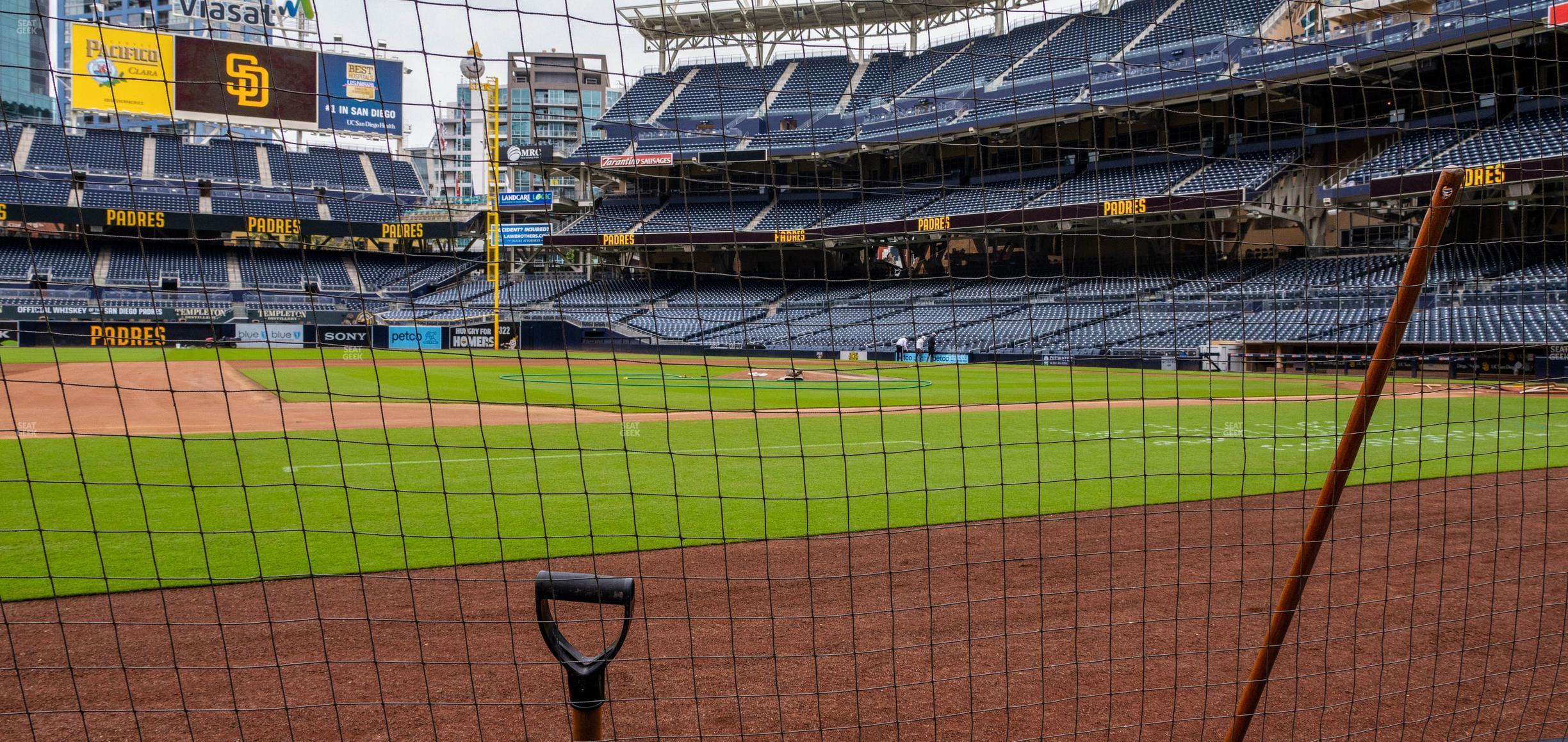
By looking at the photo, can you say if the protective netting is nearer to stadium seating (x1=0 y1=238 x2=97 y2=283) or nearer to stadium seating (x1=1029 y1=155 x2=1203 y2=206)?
stadium seating (x1=1029 y1=155 x2=1203 y2=206)

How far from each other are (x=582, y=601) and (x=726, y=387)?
56.0 ft

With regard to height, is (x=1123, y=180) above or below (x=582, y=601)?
above

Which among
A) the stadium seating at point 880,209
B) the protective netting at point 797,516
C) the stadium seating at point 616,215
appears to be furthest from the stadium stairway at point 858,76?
the protective netting at point 797,516

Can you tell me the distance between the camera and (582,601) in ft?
8.73

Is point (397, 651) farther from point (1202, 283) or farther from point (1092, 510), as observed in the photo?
point (1202, 283)

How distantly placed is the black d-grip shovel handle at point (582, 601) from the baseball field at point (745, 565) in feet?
4.95

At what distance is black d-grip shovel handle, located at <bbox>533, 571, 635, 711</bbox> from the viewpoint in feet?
8.33

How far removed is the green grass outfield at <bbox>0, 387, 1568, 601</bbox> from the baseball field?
0.06 meters

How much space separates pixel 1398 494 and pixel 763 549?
6.42 meters

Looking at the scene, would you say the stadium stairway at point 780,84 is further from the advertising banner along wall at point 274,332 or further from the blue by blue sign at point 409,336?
the advertising banner along wall at point 274,332

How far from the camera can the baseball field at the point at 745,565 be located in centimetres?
441

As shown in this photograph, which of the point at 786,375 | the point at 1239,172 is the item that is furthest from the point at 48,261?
the point at 1239,172

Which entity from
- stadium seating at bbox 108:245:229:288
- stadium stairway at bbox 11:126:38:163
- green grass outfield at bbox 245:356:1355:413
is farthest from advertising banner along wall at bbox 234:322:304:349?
stadium stairway at bbox 11:126:38:163

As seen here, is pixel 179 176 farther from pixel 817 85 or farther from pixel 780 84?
pixel 817 85
